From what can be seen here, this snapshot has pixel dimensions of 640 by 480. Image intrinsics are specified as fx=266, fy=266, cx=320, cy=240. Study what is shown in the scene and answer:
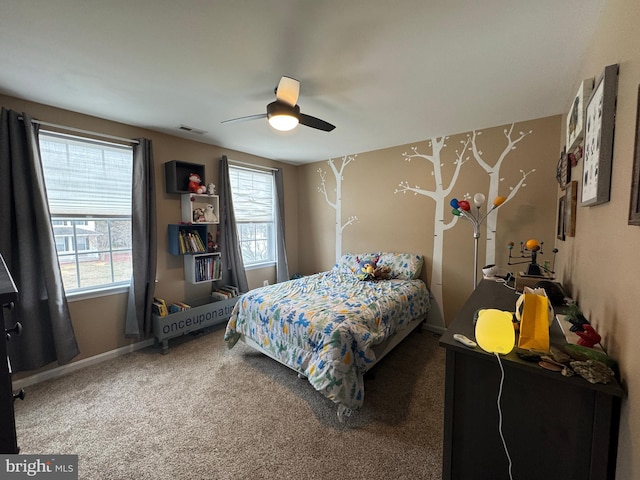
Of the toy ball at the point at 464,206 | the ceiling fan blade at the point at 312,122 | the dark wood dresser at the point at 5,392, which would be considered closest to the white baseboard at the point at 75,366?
the dark wood dresser at the point at 5,392

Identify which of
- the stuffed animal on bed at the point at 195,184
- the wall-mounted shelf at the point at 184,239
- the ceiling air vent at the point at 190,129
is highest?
the ceiling air vent at the point at 190,129

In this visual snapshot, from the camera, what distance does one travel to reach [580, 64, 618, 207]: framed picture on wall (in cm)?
104

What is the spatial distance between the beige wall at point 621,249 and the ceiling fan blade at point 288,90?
152 cm

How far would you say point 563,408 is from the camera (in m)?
0.96

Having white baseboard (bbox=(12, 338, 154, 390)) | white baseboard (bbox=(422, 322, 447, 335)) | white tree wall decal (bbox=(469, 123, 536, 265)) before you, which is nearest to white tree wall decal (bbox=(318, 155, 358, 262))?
white baseboard (bbox=(422, 322, 447, 335))

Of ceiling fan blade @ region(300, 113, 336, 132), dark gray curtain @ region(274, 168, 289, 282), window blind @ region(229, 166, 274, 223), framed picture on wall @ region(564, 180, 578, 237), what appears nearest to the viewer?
framed picture on wall @ region(564, 180, 578, 237)

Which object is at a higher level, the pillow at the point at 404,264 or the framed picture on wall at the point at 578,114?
the framed picture on wall at the point at 578,114

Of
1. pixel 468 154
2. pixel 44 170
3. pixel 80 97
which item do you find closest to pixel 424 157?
pixel 468 154

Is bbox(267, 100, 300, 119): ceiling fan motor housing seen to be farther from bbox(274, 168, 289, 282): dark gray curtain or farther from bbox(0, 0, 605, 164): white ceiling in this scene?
→ bbox(274, 168, 289, 282): dark gray curtain

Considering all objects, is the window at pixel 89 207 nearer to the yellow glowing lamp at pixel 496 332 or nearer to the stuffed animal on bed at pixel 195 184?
the stuffed animal on bed at pixel 195 184

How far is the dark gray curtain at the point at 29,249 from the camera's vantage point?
215 centimetres

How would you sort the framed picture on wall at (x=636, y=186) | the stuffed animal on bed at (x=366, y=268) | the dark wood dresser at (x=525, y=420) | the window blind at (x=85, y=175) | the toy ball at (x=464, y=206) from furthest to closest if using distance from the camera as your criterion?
the stuffed animal on bed at (x=366, y=268) → the toy ball at (x=464, y=206) → the window blind at (x=85, y=175) → the dark wood dresser at (x=525, y=420) → the framed picture on wall at (x=636, y=186)

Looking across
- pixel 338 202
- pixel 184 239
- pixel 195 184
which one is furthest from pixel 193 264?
pixel 338 202

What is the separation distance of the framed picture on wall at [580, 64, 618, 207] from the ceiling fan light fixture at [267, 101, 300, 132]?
159 cm
